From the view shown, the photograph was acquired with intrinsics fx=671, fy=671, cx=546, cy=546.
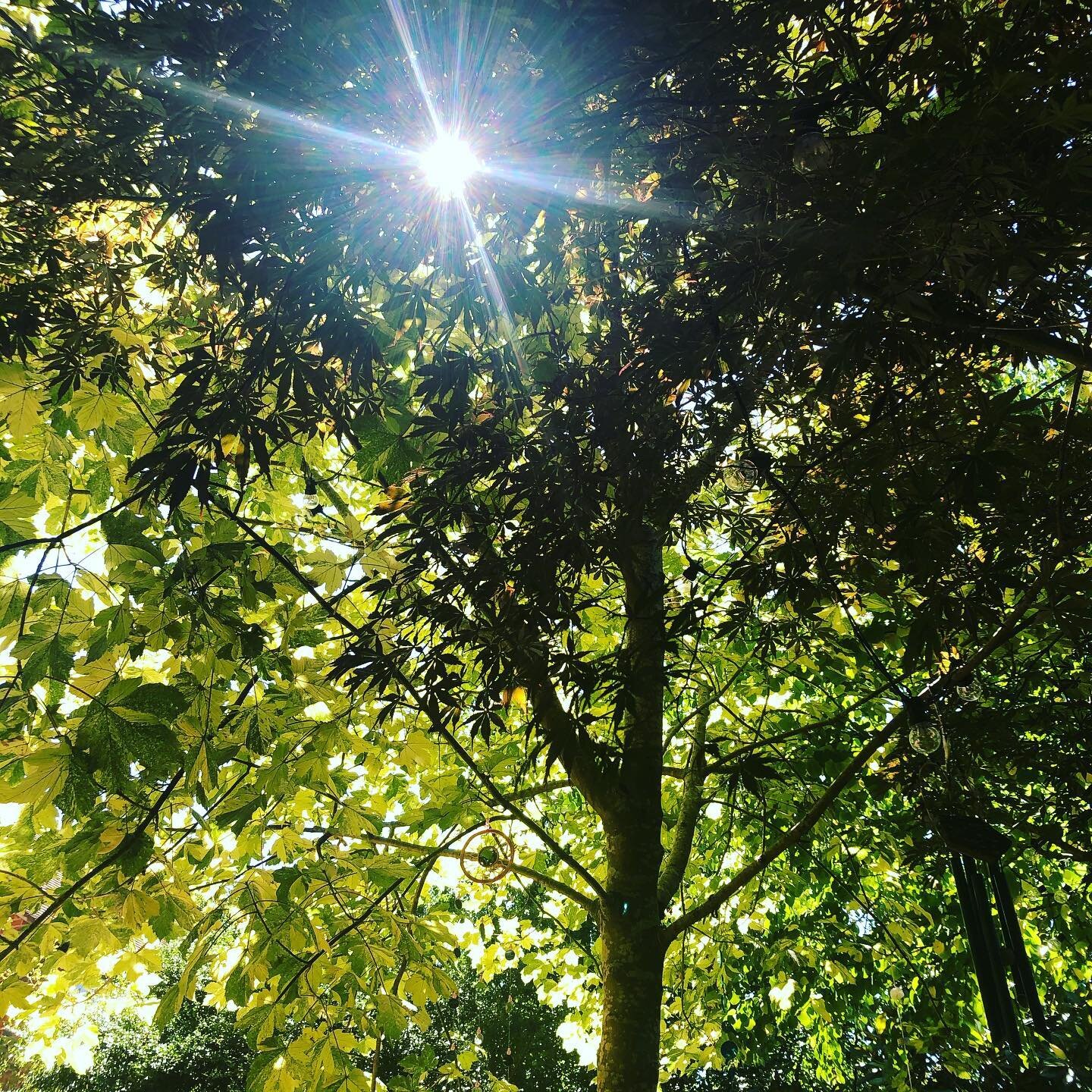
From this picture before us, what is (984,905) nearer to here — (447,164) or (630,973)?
(630,973)

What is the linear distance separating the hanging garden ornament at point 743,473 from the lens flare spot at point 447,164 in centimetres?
92

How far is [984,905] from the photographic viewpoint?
2016 millimetres

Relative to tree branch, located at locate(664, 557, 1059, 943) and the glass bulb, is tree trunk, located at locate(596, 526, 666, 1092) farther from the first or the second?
the glass bulb

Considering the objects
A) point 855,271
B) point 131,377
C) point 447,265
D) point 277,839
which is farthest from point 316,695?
point 855,271

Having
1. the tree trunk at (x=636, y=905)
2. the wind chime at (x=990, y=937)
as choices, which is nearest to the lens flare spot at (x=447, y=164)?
the tree trunk at (x=636, y=905)

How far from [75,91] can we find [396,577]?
1.21m

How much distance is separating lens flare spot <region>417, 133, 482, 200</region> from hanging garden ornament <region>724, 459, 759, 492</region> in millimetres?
916

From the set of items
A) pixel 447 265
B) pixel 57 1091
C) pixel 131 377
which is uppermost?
pixel 131 377

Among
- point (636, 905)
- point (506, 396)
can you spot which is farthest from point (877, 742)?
point (506, 396)

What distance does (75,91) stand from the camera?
55.2 inches

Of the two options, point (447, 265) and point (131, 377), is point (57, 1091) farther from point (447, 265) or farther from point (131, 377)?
point (447, 265)

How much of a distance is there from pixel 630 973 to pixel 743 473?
1892 millimetres

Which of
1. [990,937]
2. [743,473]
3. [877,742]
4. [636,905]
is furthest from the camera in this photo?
[636,905]

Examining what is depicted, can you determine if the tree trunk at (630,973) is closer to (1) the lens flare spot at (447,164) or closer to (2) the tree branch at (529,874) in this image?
(2) the tree branch at (529,874)
